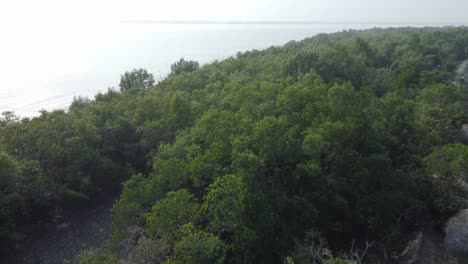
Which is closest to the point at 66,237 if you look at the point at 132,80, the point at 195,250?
the point at 195,250

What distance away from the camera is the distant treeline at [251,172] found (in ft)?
45.8

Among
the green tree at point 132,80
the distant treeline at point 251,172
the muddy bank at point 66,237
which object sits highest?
the green tree at point 132,80

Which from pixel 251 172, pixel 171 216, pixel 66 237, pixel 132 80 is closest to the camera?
pixel 171 216

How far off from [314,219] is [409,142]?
892cm

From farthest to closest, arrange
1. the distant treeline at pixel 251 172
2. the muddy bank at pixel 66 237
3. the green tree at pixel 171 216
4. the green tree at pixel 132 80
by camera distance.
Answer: the green tree at pixel 132 80, the muddy bank at pixel 66 237, the distant treeline at pixel 251 172, the green tree at pixel 171 216

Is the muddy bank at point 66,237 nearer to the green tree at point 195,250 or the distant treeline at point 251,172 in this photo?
the distant treeline at point 251,172

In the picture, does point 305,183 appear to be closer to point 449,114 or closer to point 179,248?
point 179,248

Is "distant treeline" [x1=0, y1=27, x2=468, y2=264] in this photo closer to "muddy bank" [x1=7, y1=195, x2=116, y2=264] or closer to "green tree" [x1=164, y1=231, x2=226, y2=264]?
"green tree" [x1=164, y1=231, x2=226, y2=264]

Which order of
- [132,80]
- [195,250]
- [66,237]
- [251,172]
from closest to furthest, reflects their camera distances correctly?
[195,250] → [251,172] → [66,237] → [132,80]

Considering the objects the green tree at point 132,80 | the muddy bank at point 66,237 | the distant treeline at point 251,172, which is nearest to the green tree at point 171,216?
the distant treeline at point 251,172

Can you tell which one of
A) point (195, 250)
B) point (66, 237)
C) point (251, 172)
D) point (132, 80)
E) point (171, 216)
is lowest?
point (66, 237)

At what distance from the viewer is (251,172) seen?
49.9ft

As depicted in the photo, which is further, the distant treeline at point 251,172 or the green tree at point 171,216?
the distant treeline at point 251,172

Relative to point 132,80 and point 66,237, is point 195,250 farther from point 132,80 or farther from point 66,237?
point 132,80
